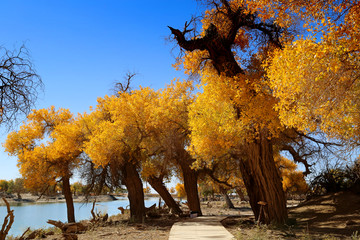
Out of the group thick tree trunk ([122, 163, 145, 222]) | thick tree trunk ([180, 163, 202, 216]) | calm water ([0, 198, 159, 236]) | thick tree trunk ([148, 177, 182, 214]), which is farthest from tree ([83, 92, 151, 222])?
thick tree trunk ([180, 163, 202, 216])

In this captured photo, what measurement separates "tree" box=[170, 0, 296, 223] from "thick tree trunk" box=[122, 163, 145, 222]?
590cm

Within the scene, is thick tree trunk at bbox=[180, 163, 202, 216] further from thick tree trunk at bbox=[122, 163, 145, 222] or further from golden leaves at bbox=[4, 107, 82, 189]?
golden leaves at bbox=[4, 107, 82, 189]

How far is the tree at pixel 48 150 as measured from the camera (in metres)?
17.7

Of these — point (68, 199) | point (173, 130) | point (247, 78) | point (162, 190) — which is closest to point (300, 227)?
point (247, 78)

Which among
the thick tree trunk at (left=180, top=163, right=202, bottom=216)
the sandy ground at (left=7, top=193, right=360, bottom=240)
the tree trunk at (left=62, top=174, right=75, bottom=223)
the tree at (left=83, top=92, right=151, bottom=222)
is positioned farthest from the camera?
the tree trunk at (left=62, top=174, right=75, bottom=223)

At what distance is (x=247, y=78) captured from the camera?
39.3 feet

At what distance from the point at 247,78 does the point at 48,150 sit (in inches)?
521

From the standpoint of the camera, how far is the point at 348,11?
7.37m

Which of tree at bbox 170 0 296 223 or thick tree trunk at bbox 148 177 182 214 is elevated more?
tree at bbox 170 0 296 223

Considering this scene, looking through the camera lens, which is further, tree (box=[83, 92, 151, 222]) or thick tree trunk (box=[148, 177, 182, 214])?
thick tree trunk (box=[148, 177, 182, 214])

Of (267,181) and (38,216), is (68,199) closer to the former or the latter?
(38,216)

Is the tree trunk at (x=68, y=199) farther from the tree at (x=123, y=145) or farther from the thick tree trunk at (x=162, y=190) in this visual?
the thick tree trunk at (x=162, y=190)

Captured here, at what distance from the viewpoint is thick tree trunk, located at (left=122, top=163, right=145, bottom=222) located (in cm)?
1633

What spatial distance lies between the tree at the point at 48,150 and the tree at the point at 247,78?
28.3 ft
